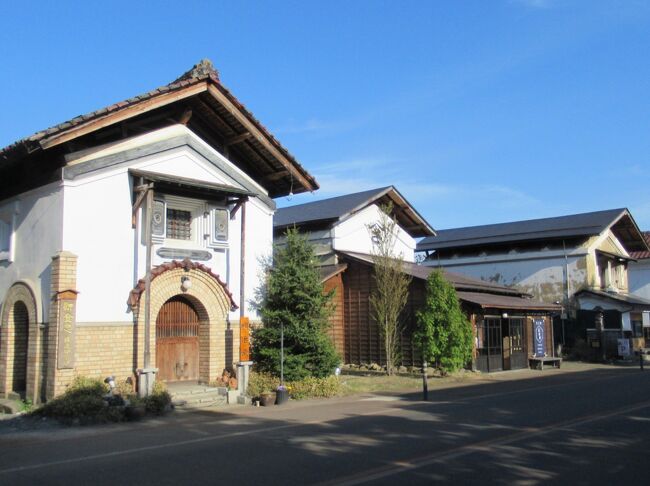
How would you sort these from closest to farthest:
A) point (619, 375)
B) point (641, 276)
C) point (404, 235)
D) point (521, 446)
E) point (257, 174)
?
point (521, 446)
point (257, 174)
point (619, 375)
point (404, 235)
point (641, 276)

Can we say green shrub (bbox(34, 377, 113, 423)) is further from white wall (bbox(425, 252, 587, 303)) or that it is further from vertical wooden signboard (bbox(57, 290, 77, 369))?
white wall (bbox(425, 252, 587, 303))

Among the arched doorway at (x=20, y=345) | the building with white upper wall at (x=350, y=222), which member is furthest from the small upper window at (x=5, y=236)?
the building with white upper wall at (x=350, y=222)

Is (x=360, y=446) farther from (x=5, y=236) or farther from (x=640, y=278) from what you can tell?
(x=640, y=278)

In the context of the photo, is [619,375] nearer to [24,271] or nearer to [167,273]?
[167,273]

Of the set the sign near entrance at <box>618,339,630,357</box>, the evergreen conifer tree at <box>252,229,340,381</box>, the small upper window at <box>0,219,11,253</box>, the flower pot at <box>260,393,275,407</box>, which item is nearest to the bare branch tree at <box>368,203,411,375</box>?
the evergreen conifer tree at <box>252,229,340,381</box>

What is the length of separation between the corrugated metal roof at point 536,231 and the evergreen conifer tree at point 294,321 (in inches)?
879

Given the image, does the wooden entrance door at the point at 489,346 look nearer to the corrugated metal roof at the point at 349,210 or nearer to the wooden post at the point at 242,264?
the corrugated metal roof at the point at 349,210

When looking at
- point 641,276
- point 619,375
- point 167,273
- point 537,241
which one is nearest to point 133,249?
point 167,273

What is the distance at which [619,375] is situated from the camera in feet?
76.2

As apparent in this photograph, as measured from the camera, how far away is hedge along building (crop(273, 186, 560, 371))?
80.4 ft

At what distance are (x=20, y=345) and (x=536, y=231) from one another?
98.7ft

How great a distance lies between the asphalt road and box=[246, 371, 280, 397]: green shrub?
1311 millimetres

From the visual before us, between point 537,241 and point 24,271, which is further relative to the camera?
point 537,241

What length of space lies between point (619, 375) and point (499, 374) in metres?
4.28
